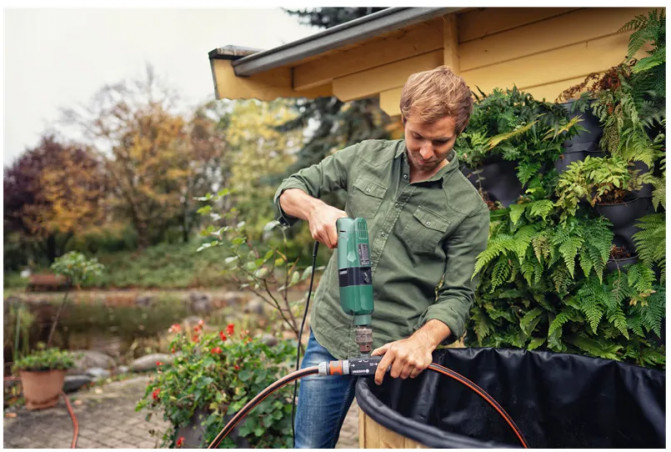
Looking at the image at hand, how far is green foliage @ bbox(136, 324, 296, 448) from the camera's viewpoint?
2820 millimetres

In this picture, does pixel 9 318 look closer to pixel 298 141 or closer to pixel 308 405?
pixel 298 141

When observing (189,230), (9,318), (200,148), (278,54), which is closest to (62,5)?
(278,54)

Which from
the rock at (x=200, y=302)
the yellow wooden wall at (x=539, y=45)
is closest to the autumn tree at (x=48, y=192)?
the rock at (x=200, y=302)

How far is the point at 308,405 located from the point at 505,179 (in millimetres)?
1328

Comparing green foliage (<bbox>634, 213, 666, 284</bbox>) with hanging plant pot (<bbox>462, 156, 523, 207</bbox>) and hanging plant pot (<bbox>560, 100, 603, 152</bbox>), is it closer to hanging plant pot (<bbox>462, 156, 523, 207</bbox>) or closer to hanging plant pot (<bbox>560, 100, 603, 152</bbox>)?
hanging plant pot (<bbox>560, 100, 603, 152</bbox>)

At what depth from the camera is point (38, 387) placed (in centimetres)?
476

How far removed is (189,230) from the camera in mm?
16516

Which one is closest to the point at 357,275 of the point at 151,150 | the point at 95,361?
the point at 95,361

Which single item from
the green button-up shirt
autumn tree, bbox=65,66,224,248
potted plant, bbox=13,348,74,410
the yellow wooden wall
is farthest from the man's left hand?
autumn tree, bbox=65,66,224,248

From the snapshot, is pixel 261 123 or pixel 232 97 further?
pixel 261 123

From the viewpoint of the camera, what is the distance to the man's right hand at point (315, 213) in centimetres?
170

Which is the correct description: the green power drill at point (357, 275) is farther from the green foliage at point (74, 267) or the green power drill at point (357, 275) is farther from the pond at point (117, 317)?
the pond at point (117, 317)

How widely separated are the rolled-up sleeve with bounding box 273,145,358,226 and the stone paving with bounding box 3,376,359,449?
237 cm

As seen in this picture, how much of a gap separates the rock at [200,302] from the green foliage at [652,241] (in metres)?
10.4
